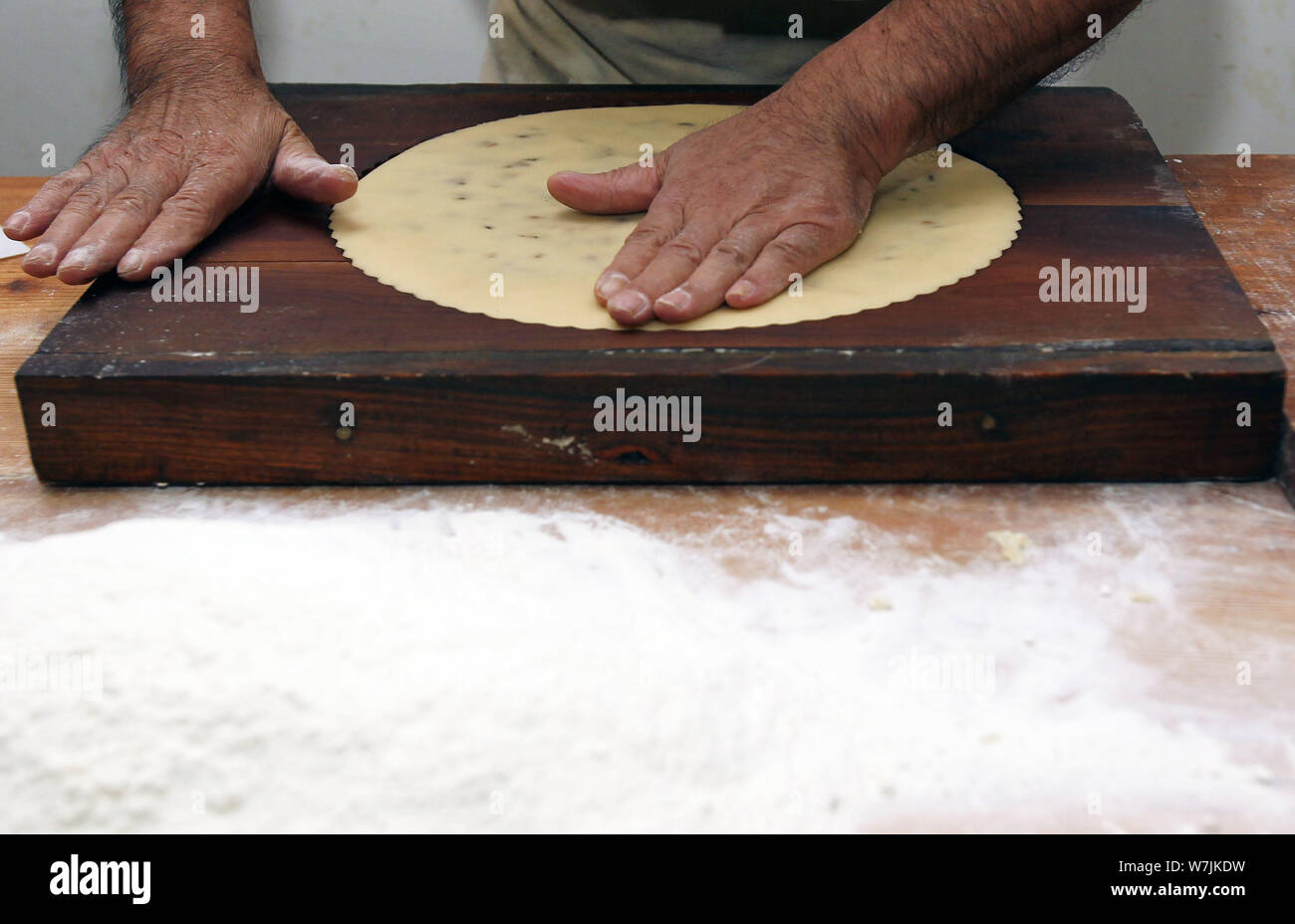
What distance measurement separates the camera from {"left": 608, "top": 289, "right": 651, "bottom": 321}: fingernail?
104cm

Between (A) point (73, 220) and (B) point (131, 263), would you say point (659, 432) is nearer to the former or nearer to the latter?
→ (B) point (131, 263)

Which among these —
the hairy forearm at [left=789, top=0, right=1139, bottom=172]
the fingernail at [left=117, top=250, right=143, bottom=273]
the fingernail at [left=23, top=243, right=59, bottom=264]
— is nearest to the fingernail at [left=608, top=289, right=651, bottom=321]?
the hairy forearm at [left=789, top=0, right=1139, bottom=172]

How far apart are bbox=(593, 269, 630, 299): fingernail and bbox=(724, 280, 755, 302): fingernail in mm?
92

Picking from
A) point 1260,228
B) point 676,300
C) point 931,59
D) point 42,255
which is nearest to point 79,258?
point 42,255

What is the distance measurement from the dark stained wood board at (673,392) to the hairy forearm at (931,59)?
272mm

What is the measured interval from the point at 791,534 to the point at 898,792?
0.87ft

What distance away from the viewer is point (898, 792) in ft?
2.39

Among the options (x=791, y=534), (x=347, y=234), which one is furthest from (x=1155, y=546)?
(x=347, y=234)

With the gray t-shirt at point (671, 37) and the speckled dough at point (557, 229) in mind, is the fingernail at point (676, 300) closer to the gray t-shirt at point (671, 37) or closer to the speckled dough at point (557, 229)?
the speckled dough at point (557, 229)

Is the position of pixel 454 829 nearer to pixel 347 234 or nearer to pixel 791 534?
pixel 791 534

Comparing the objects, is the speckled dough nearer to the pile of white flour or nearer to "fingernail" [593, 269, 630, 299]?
"fingernail" [593, 269, 630, 299]

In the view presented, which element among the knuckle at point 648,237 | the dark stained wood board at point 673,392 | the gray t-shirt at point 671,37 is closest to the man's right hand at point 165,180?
the dark stained wood board at point 673,392

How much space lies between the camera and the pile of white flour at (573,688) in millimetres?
729

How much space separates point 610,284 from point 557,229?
0.70 feet
